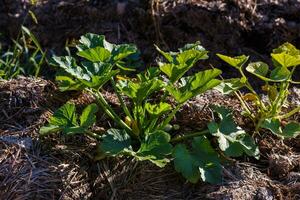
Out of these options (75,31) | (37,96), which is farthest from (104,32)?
(37,96)

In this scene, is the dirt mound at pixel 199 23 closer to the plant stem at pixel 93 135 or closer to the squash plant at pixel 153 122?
the squash plant at pixel 153 122

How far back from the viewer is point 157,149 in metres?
2.01

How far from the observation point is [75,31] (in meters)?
3.16

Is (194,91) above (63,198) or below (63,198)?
above

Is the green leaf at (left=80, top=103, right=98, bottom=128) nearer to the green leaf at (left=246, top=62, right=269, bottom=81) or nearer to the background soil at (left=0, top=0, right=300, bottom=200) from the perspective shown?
the background soil at (left=0, top=0, right=300, bottom=200)

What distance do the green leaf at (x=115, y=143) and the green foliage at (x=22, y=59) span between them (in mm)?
752

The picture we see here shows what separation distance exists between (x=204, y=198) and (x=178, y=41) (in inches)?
44.4

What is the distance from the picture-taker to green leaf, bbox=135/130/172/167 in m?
1.99

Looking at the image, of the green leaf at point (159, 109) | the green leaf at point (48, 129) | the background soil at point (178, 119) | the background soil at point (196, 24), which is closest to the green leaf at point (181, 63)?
the green leaf at point (159, 109)

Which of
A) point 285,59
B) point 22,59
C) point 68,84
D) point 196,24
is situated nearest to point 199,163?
point 285,59

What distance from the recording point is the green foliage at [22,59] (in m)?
2.76

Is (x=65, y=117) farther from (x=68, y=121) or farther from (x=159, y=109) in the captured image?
→ (x=159, y=109)

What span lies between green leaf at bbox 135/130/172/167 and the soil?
0.50 feet

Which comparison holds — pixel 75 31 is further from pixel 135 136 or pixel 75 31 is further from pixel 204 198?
pixel 204 198
